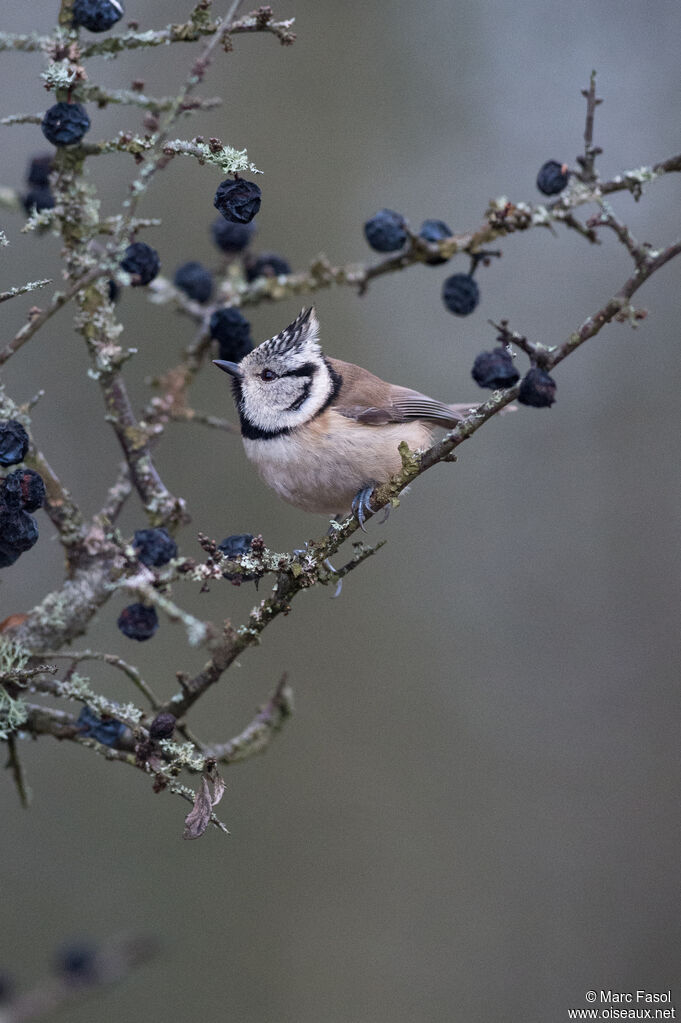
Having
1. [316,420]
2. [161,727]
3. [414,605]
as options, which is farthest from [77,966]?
[414,605]

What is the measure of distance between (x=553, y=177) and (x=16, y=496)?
130cm

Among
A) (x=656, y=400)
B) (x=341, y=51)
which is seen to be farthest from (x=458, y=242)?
(x=341, y=51)

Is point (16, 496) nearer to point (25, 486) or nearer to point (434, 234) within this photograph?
point (25, 486)

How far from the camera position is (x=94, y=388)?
529 cm

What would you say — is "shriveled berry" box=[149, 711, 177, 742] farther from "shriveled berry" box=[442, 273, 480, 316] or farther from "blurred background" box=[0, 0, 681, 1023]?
"blurred background" box=[0, 0, 681, 1023]

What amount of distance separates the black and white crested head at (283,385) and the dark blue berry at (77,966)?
4.59 feet

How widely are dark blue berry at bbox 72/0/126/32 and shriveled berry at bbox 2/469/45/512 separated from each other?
0.90 m

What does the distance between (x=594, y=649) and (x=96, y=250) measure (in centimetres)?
408

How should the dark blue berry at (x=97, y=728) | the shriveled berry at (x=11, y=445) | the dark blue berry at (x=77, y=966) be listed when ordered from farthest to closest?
the dark blue berry at (x=77, y=966) → the dark blue berry at (x=97, y=728) → the shriveled berry at (x=11, y=445)

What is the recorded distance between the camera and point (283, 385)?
2875 millimetres

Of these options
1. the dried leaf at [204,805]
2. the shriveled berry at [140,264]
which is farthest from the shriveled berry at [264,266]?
the dried leaf at [204,805]

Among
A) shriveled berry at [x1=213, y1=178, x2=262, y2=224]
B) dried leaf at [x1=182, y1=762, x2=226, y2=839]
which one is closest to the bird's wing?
shriveled berry at [x1=213, y1=178, x2=262, y2=224]

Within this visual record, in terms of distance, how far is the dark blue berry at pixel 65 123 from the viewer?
2.08 m

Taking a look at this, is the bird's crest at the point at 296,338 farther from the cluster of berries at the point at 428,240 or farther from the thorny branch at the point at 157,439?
the cluster of berries at the point at 428,240
